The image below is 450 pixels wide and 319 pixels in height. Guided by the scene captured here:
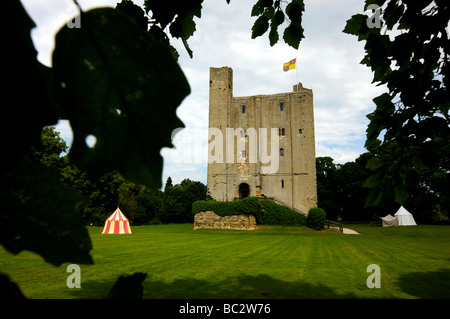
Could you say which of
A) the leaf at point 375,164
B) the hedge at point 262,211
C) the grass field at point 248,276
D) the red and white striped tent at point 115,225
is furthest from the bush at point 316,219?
the leaf at point 375,164

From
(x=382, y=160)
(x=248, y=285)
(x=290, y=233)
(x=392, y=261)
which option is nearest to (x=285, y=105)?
(x=290, y=233)

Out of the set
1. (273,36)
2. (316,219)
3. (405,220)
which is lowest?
(405,220)

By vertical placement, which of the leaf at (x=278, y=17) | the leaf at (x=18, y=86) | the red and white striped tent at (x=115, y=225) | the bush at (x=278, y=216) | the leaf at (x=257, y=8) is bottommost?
the red and white striped tent at (x=115, y=225)

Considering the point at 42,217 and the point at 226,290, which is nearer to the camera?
the point at 42,217

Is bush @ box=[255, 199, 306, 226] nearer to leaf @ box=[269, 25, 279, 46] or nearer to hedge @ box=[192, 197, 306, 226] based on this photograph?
hedge @ box=[192, 197, 306, 226]

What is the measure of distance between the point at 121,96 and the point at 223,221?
76.2 feet

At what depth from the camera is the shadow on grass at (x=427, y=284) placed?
211 inches

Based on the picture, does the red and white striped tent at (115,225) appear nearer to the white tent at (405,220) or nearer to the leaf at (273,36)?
the leaf at (273,36)

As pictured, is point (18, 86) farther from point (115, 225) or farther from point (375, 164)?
point (115, 225)

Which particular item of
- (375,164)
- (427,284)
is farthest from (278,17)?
(427,284)

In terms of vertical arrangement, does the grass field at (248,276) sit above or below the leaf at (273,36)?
below

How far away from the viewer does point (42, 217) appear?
307mm

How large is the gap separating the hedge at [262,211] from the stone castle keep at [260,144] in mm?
4735

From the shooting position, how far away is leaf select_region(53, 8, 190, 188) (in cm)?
30
